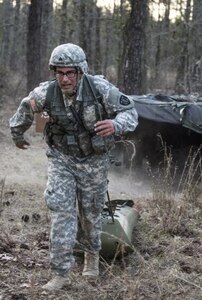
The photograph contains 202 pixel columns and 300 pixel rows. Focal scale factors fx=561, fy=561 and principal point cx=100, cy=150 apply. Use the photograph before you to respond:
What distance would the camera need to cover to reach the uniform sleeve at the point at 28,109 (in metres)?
4.11

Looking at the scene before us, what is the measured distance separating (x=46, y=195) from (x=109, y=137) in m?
0.63

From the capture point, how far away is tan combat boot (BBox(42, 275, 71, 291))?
398 cm

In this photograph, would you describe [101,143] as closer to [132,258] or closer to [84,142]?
[84,142]

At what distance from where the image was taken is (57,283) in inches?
157

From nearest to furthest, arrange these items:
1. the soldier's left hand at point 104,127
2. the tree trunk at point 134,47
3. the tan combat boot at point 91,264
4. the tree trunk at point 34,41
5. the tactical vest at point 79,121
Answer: the soldier's left hand at point 104,127, the tactical vest at point 79,121, the tan combat boot at point 91,264, the tree trunk at point 134,47, the tree trunk at point 34,41

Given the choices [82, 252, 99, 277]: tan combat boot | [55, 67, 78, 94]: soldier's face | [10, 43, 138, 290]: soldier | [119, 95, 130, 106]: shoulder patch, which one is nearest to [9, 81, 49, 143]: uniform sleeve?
[10, 43, 138, 290]: soldier

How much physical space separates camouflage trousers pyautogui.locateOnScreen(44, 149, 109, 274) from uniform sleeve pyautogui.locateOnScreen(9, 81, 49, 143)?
0.89ft

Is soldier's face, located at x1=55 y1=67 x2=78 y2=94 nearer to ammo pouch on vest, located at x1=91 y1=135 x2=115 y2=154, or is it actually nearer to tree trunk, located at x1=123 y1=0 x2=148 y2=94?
ammo pouch on vest, located at x1=91 y1=135 x2=115 y2=154

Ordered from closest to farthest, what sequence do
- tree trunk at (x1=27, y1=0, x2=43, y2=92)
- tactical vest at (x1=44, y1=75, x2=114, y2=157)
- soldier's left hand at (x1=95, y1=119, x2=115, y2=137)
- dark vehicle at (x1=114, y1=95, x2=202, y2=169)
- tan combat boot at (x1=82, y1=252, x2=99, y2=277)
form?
1. soldier's left hand at (x1=95, y1=119, x2=115, y2=137)
2. tactical vest at (x1=44, y1=75, x2=114, y2=157)
3. tan combat boot at (x1=82, y1=252, x2=99, y2=277)
4. dark vehicle at (x1=114, y1=95, x2=202, y2=169)
5. tree trunk at (x1=27, y1=0, x2=43, y2=92)

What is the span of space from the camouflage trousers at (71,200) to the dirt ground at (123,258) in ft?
0.81

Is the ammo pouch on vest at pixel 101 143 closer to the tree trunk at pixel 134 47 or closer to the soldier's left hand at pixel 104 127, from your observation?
the soldier's left hand at pixel 104 127

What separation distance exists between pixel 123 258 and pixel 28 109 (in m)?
1.42

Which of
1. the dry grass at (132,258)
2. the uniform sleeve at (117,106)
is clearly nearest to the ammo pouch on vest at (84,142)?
the uniform sleeve at (117,106)

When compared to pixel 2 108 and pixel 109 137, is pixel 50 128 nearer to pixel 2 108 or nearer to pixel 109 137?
pixel 109 137
